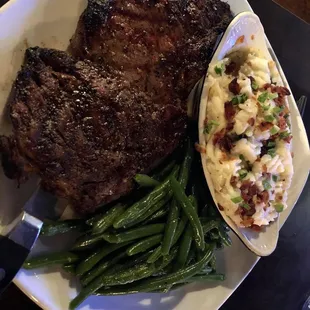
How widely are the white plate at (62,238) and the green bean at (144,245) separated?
365mm

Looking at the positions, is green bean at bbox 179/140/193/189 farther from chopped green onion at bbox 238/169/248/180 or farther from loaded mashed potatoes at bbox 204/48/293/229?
chopped green onion at bbox 238/169/248/180

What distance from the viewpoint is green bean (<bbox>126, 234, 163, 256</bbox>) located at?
248cm

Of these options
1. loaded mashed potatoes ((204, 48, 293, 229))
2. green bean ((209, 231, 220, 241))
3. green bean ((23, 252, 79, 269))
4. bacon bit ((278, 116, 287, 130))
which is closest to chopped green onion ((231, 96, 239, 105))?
loaded mashed potatoes ((204, 48, 293, 229))

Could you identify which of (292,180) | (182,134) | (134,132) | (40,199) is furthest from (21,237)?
(292,180)

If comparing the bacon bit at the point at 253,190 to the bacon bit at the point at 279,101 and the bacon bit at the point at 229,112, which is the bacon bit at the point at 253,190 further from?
the bacon bit at the point at 279,101

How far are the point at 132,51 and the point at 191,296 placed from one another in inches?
57.0

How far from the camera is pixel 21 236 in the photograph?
225cm

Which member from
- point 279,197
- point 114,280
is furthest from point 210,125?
point 114,280

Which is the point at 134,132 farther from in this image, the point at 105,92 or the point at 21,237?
the point at 21,237

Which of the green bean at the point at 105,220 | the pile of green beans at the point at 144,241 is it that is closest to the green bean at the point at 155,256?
the pile of green beans at the point at 144,241

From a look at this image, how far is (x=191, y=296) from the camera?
2.89 m

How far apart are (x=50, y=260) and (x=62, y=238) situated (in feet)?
0.57

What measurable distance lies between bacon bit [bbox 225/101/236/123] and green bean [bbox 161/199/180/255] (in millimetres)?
508

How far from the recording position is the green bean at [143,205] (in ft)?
8.00
